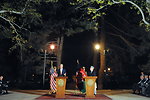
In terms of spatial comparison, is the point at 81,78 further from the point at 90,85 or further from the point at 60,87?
the point at 60,87

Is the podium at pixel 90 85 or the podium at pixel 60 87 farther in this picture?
the podium at pixel 60 87

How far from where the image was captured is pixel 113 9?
26375mm

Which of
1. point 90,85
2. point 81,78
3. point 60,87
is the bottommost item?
point 60,87

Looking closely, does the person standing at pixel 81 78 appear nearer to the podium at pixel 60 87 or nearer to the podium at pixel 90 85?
the podium at pixel 90 85

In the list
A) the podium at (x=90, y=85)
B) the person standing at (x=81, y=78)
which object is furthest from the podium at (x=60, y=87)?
the person standing at (x=81, y=78)

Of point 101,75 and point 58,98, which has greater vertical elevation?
point 101,75

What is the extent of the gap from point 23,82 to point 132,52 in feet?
46.7

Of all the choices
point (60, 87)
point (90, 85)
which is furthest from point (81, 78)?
point (60, 87)

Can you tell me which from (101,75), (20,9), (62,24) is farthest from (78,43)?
(20,9)

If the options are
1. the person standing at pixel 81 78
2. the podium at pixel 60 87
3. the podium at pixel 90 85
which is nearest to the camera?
the podium at pixel 90 85

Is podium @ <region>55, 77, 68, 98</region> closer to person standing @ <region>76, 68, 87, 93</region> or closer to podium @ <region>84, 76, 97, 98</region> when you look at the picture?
podium @ <region>84, 76, 97, 98</region>

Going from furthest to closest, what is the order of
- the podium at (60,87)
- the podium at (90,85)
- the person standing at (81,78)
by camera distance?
the person standing at (81,78) → the podium at (60,87) → the podium at (90,85)

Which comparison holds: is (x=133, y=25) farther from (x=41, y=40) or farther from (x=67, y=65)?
(x=67, y=65)

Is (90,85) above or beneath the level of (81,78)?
beneath
